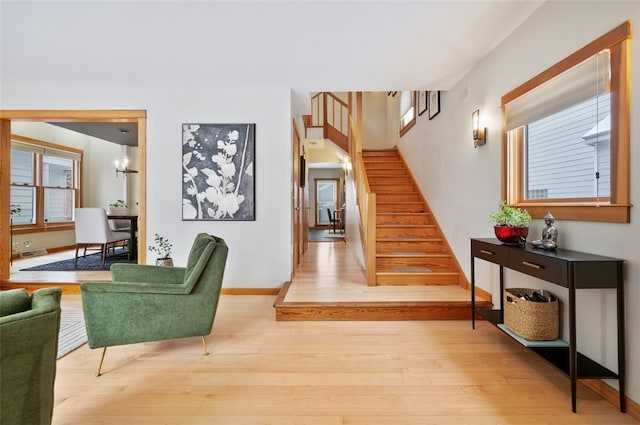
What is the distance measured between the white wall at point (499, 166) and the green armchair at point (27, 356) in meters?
2.89

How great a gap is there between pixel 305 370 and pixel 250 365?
41 centimetres

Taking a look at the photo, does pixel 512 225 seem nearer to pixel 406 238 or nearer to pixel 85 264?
pixel 406 238

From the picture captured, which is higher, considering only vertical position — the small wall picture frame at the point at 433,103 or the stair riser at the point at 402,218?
the small wall picture frame at the point at 433,103

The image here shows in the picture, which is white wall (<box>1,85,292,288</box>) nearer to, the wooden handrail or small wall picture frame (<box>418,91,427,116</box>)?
small wall picture frame (<box>418,91,427,116</box>)

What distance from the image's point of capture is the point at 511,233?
7.72ft

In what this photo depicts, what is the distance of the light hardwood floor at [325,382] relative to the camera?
171 cm

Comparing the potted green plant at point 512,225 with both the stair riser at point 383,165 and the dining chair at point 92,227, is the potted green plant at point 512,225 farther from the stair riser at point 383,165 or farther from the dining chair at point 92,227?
the dining chair at point 92,227

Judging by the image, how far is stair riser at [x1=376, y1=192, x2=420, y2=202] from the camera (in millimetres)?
5355

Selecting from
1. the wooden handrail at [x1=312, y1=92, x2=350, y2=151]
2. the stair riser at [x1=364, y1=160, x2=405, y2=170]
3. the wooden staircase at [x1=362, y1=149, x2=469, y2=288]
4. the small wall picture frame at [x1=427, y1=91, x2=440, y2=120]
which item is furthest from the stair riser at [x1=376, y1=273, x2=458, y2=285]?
the wooden handrail at [x1=312, y1=92, x2=350, y2=151]

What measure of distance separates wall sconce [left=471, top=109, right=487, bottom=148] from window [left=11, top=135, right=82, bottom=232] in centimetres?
781

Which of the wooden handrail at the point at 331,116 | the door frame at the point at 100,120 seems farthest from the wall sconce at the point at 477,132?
the wooden handrail at the point at 331,116

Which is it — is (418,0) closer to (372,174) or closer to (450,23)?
(450,23)

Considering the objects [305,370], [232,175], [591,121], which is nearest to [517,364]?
[305,370]

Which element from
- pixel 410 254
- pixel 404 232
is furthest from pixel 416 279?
pixel 404 232
